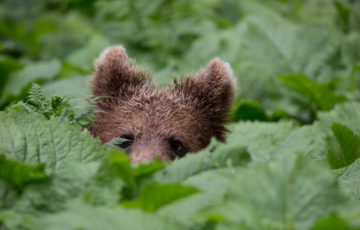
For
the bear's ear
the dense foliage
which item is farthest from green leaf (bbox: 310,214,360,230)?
the bear's ear

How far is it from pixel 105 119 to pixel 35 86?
104cm

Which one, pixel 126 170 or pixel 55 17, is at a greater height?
pixel 55 17

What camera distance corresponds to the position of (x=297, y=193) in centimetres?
160

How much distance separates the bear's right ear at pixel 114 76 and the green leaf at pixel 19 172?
71.9 inches

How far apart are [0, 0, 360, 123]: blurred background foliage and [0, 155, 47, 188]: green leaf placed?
6.98 ft

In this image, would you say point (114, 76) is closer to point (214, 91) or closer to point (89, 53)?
point (214, 91)

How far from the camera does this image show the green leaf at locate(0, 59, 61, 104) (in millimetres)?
5023

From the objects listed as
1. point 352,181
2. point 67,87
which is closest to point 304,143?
point 352,181

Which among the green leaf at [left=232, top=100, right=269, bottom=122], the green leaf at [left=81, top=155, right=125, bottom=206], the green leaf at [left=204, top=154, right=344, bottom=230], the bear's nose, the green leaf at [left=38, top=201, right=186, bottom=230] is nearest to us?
the green leaf at [left=38, top=201, right=186, bottom=230]

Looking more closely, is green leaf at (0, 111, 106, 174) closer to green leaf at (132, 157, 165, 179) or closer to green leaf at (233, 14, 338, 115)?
green leaf at (132, 157, 165, 179)

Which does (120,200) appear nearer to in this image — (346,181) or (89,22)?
(346,181)

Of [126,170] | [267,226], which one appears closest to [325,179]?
[267,226]

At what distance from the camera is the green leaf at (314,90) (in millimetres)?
4742

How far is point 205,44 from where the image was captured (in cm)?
688
